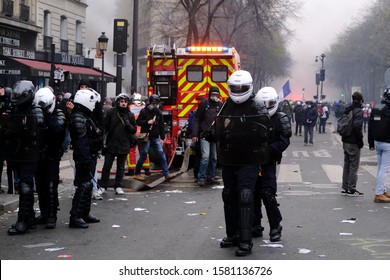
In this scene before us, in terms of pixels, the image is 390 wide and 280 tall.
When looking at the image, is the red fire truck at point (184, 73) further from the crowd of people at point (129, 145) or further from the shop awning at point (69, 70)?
the shop awning at point (69, 70)

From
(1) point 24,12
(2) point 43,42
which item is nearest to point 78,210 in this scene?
(1) point 24,12

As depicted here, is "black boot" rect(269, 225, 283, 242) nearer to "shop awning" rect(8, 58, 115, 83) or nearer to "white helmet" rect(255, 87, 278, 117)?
"white helmet" rect(255, 87, 278, 117)

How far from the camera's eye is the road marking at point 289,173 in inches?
561

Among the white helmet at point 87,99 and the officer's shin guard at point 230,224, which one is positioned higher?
the white helmet at point 87,99

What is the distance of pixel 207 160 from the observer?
1282 cm

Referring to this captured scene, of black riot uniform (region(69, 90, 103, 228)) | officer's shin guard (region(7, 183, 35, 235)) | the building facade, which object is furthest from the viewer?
the building facade

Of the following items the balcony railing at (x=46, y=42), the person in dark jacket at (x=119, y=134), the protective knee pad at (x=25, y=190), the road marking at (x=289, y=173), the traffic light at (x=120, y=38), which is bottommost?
the road marking at (x=289, y=173)

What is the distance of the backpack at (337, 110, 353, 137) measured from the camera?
11555 millimetres

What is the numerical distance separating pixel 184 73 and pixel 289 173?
3.35m

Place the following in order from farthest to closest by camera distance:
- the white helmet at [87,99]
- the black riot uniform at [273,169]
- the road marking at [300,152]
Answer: the road marking at [300,152]
the white helmet at [87,99]
the black riot uniform at [273,169]

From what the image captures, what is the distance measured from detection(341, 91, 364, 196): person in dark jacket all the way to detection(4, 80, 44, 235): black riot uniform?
17.9 ft

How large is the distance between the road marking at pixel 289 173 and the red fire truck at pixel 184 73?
2.23 meters

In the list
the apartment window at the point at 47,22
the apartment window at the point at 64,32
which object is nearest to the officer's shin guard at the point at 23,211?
the apartment window at the point at 47,22

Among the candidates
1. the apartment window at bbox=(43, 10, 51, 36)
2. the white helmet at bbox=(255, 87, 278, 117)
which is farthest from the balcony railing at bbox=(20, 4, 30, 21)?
the white helmet at bbox=(255, 87, 278, 117)
